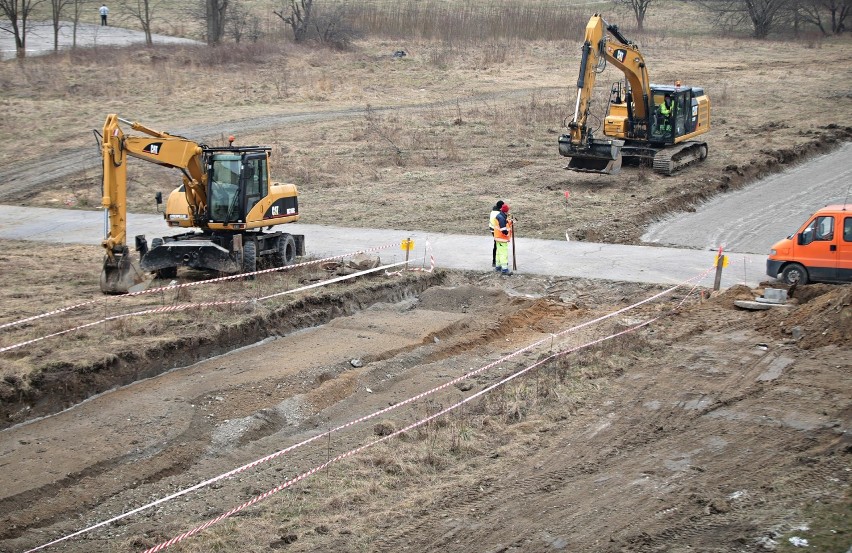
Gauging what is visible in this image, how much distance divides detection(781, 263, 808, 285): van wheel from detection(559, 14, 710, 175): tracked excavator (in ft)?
34.5

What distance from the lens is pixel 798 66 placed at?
174 ft

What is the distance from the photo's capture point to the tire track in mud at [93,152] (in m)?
30.5

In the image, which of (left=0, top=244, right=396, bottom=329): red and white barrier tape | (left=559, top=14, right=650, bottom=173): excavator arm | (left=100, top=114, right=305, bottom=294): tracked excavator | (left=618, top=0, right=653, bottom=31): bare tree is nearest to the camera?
(left=0, top=244, right=396, bottom=329): red and white barrier tape

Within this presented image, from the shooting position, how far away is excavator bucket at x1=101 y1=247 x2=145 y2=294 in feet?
56.9

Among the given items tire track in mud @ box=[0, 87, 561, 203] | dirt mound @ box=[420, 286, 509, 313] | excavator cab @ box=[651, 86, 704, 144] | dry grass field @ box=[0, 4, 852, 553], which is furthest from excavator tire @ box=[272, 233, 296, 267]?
excavator cab @ box=[651, 86, 704, 144]

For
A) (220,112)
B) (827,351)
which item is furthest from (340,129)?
(827,351)

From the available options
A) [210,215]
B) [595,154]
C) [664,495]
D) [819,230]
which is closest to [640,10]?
[595,154]

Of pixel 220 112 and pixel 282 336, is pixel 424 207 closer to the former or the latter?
pixel 282 336

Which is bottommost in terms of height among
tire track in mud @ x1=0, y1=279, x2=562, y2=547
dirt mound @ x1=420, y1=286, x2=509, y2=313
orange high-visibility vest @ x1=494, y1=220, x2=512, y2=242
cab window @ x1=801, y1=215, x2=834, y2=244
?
tire track in mud @ x1=0, y1=279, x2=562, y2=547

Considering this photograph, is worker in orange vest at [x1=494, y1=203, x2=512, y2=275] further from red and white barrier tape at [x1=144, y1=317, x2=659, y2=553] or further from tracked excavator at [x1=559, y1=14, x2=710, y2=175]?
tracked excavator at [x1=559, y1=14, x2=710, y2=175]

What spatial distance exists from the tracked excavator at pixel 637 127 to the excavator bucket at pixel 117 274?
1497 cm

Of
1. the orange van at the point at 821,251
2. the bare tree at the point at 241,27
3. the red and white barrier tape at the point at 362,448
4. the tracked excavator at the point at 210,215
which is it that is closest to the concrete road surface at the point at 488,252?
the orange van at the point at 821,251

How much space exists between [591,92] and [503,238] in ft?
33.8

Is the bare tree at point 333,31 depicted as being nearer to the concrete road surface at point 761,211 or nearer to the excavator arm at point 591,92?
the excavator arm at point 591,92
